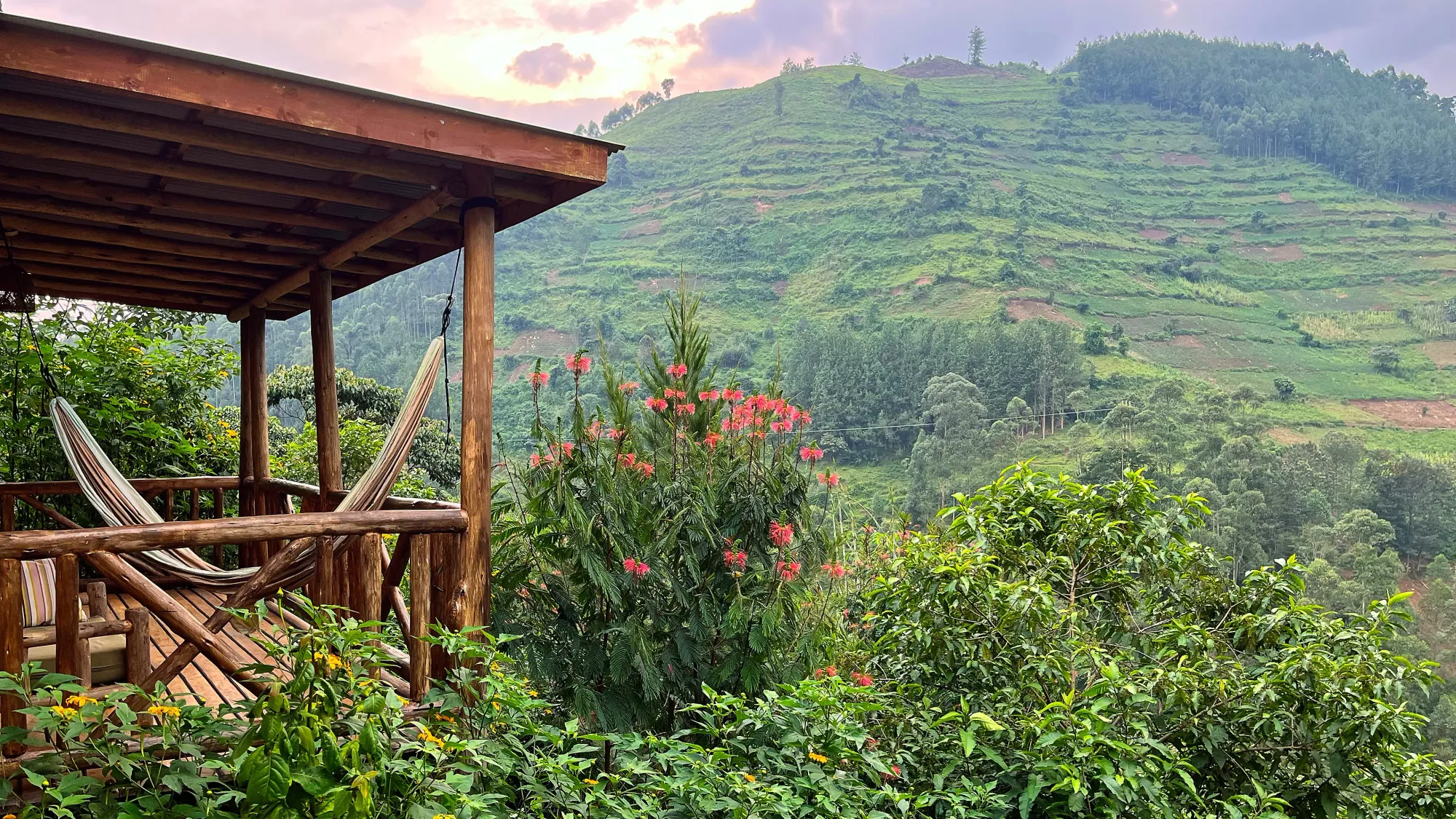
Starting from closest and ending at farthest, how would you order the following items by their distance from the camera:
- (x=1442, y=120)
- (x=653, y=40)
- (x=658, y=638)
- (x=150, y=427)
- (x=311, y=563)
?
(x=311, y=563), (x=658, y=638), (x=150, y=427), (x=1442, y=120), (x=653, y=40)

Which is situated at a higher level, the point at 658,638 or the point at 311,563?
the point at 311,563

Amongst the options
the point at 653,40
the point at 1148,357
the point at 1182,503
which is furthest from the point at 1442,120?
the point at 1182,503

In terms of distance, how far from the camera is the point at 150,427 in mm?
5309

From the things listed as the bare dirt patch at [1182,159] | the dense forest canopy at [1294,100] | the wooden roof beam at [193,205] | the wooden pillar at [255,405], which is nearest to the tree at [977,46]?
the dense forest canopy at [1294,100]

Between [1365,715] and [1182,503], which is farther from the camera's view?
[1182,503]

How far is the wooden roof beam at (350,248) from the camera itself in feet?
9.64

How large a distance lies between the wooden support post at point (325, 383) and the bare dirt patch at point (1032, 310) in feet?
152

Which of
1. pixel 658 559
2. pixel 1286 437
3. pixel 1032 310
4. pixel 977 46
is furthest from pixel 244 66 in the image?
pixel 977 46

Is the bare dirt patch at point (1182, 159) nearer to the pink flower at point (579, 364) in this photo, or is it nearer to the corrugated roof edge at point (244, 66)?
the pink flower at point (579, 364)

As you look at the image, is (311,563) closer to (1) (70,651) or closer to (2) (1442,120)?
(1) (70,651)

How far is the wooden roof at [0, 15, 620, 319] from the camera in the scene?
2.18 m

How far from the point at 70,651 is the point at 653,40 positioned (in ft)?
284

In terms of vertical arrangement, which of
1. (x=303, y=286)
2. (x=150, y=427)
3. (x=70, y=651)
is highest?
(x=303, y=286)

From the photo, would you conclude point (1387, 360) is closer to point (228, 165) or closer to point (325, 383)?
point (325, 383)
